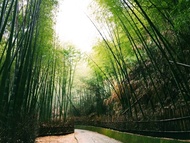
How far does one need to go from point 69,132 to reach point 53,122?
155cm

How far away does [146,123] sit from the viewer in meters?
4.75

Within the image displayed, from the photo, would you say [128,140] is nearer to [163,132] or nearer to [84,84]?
[163,132]

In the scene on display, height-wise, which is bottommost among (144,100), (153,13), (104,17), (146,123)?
(146,123)

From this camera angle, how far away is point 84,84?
758 inches

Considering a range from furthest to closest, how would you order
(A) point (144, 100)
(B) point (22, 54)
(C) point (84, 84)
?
(C) point (84, 84) → (A) point (144, 100) → (B) point (22, 54)

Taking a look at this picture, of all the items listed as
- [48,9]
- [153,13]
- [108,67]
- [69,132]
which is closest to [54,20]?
[48,9]

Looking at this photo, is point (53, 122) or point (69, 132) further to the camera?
point (69, 132)

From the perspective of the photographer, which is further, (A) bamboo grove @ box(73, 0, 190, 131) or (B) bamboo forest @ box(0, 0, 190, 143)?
(A) bamboo grove @ box(73, 0, 190, 131)

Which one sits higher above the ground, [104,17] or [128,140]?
[104,17]

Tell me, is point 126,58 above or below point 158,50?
above

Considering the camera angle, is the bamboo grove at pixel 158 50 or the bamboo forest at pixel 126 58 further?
the bamboo grove at pixel 158 50

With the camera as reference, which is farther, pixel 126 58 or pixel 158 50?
pixel 126 58

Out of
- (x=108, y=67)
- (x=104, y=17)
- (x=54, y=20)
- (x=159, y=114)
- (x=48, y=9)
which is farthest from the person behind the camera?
(x=108, y=67)

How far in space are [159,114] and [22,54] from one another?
2.75 m
